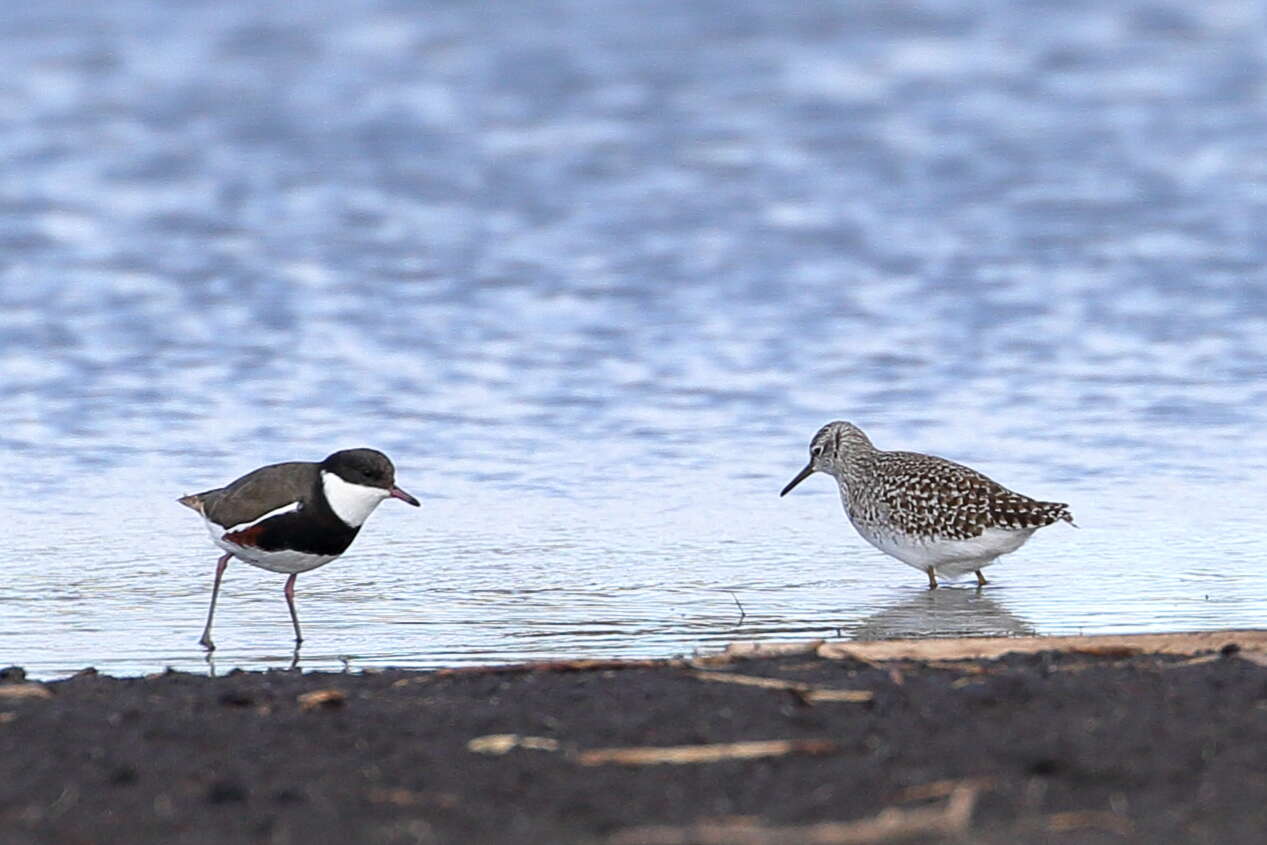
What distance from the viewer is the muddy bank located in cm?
405

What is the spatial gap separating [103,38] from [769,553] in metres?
14.9

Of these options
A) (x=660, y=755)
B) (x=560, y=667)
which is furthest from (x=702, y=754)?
(x=560, y=667)

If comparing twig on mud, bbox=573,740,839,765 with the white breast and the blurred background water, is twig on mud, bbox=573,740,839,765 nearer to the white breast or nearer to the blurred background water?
the blurred background water

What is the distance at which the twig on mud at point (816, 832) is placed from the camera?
3822 mm

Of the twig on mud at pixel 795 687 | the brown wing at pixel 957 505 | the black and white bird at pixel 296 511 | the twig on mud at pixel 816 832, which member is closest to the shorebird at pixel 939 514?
the brown wing at pixel 957 505

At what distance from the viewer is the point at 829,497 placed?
12.2m

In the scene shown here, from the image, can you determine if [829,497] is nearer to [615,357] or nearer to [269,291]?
[615,357]

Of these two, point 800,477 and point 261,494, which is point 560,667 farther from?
point 800,477

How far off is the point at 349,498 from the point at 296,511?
0.95 ft

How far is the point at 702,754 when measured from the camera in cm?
463

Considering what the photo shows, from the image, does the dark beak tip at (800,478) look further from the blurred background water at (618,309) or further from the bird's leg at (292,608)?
the bird's leg at (292,608)

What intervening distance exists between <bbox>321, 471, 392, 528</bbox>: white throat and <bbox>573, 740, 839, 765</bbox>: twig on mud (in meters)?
4.06

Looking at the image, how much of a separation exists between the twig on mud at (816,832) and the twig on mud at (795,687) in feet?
4.01

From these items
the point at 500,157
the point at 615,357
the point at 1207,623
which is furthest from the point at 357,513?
the point at 500,157
